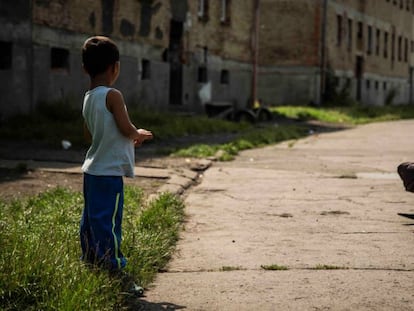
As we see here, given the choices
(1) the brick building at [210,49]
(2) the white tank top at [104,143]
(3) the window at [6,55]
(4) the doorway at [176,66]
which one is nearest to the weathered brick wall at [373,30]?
(1) the brick building at [210,49]

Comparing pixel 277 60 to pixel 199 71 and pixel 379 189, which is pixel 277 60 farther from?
pixel 379 189

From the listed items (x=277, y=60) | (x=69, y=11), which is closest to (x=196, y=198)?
(x=69, y=11)

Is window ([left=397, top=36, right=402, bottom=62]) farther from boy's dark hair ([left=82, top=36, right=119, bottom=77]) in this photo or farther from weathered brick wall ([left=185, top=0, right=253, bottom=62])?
boy's dark hair ([left=82, top=36, right=119, bottom=77])

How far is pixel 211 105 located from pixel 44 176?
49.7 ft

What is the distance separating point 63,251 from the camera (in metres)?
4.18

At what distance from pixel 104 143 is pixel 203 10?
68.5 feet

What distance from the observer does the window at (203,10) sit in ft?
79.7

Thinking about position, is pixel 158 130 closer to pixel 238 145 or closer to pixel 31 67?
pixel 238 145

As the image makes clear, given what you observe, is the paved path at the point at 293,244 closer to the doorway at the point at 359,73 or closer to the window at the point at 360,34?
the doorway at the point at 359,73

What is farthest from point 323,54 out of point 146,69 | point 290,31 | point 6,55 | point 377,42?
point 6,55

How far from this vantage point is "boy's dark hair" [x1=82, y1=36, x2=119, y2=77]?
13.6 feet

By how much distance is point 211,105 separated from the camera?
2380 cm

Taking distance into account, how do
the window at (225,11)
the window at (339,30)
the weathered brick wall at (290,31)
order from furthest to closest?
the window at (339,30)
the weathered brick wall at (290,31)
the window at (225,11)

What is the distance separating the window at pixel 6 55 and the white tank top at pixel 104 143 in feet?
37.5
